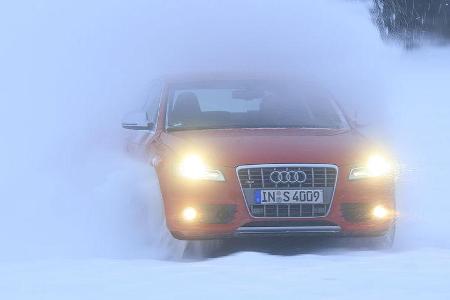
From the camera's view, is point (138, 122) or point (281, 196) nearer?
point (281, 196)

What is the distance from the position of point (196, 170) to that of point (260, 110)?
67.1 inches

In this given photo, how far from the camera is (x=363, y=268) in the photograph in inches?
197

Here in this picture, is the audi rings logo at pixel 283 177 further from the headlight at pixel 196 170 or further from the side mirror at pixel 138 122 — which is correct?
the side mirror at pixel 138 122

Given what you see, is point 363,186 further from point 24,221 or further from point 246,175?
point 24,221

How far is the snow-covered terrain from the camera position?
4656mm

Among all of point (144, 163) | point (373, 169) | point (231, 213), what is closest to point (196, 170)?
point (231, 213)

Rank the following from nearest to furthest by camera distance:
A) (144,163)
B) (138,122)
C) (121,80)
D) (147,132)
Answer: (144,163) → (138,122) → (147,132) → (121,80)

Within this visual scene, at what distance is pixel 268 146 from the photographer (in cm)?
638

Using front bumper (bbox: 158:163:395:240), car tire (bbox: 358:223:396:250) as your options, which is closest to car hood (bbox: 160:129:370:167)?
front bumper (bbox: 158:163:395:240)

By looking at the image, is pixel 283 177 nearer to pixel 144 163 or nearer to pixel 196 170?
pixel 196 170

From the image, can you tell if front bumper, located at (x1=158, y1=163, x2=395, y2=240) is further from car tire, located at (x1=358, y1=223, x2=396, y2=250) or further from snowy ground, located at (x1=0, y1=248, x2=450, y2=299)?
snowy ground, located at (x1=0, y1=248, x2=450, y2=299)

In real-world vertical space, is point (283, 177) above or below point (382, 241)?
above

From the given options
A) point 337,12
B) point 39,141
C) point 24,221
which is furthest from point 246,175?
point 337,12

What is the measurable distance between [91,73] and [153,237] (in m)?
6.33
